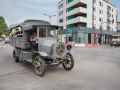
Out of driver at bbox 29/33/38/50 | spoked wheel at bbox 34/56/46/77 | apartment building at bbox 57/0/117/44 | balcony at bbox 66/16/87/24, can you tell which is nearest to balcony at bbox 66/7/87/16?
apartment building at bbox 57/0/117/44

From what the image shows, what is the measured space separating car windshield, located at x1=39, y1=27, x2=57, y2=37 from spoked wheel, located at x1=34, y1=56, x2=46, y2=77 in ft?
4.42

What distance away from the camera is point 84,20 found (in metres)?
42.0

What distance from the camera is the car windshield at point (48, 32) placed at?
26.5 feet

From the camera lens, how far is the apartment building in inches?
1652

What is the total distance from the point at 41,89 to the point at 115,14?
6259 centimetres

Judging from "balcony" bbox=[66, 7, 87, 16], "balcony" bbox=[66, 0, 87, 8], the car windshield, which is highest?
"balcony" bbox=[66, 0, 87, 8]

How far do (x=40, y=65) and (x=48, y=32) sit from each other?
6.77 feet

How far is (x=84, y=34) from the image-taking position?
1665 inches

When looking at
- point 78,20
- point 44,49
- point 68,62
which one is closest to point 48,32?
point 44,49

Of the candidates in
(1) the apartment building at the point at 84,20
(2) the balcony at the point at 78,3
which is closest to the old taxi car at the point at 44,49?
(1) the apartment building at the point at 84,20

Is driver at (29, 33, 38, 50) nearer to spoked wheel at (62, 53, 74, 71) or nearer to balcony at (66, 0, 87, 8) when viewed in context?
spoked wheel at (62, 53, 74, 71)

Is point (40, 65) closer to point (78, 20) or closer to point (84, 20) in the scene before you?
point (78, 20)

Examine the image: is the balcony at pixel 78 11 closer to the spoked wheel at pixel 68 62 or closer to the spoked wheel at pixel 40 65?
the spoked wheel at pixel 68 62

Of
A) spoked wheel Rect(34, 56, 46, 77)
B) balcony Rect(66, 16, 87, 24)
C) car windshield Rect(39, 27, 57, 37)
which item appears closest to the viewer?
spoked wheel Rect(34, 56, 46, 77)
